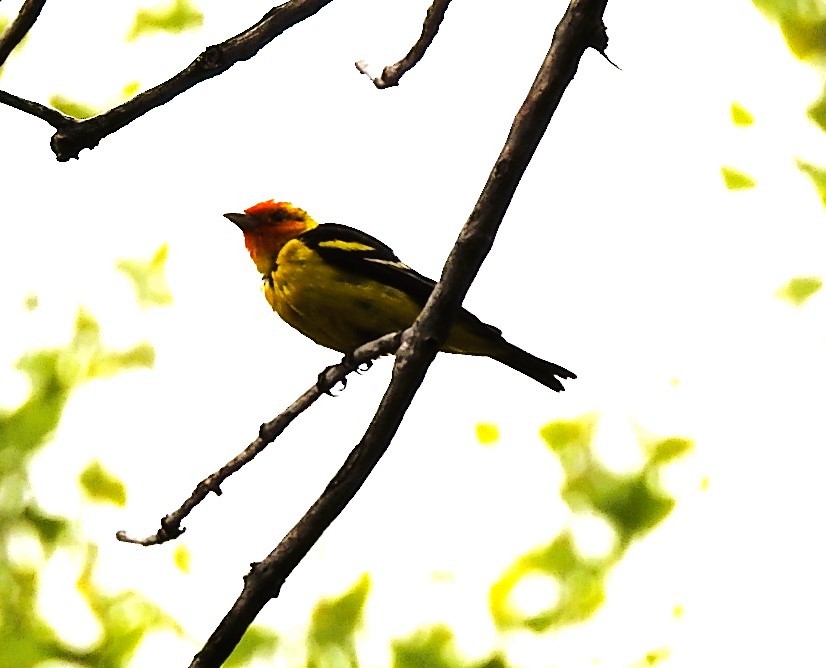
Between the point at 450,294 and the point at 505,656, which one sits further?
the point at 505,656

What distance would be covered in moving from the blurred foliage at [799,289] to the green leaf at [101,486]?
66.6 inches

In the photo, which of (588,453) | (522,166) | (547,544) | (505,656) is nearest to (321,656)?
(505,656)

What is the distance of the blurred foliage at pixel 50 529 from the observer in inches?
96.8

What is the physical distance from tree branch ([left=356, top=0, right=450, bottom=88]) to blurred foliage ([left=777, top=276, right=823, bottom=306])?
4.36ft

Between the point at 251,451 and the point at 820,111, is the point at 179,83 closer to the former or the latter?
the point at 251,451

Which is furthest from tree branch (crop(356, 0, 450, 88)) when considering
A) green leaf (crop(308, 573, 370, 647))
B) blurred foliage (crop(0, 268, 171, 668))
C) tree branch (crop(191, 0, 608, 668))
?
blurred foliage (crop(0, 268, 171, 668))

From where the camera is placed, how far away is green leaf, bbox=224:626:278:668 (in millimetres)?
2405

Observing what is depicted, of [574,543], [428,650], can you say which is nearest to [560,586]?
[574,543]

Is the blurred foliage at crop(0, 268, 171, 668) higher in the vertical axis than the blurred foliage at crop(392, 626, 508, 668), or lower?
higher

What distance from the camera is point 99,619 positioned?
2500 millimetres

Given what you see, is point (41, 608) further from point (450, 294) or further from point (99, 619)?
point (450, 294)

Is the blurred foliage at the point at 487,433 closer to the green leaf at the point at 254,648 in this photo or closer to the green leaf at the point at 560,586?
the green leaf at the point at 560,586

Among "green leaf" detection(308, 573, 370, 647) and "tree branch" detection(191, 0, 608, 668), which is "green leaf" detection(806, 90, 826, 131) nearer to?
"tree branch" detection(191, 0, 608, 668)

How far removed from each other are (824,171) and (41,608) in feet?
6.77
